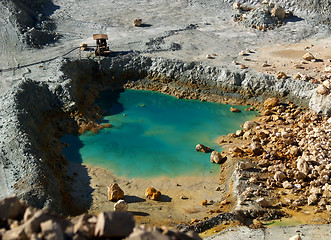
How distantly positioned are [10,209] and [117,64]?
799 inches

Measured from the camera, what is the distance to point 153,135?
24078 mm

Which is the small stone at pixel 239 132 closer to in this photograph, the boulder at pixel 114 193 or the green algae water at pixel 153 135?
the green algae water at pixel 153 135

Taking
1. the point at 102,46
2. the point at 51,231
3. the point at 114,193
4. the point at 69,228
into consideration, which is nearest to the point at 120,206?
the point at 114,193

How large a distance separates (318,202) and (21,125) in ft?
43.3

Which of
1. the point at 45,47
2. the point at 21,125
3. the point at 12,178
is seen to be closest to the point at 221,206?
the point at 12,178

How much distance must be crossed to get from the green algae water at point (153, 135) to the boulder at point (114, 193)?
6.29 feet

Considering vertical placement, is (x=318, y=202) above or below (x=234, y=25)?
below

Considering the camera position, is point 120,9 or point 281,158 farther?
point 120,9

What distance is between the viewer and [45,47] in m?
30.4

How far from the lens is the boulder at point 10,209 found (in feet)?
30.9

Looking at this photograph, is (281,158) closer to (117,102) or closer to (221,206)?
(221,206)

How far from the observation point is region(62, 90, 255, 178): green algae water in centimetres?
2170

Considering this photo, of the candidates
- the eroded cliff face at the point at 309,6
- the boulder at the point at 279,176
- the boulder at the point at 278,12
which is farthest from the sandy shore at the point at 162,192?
the eroded cliff face at the point at 309,6

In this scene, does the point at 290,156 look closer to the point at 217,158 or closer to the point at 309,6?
the point at 217,158
